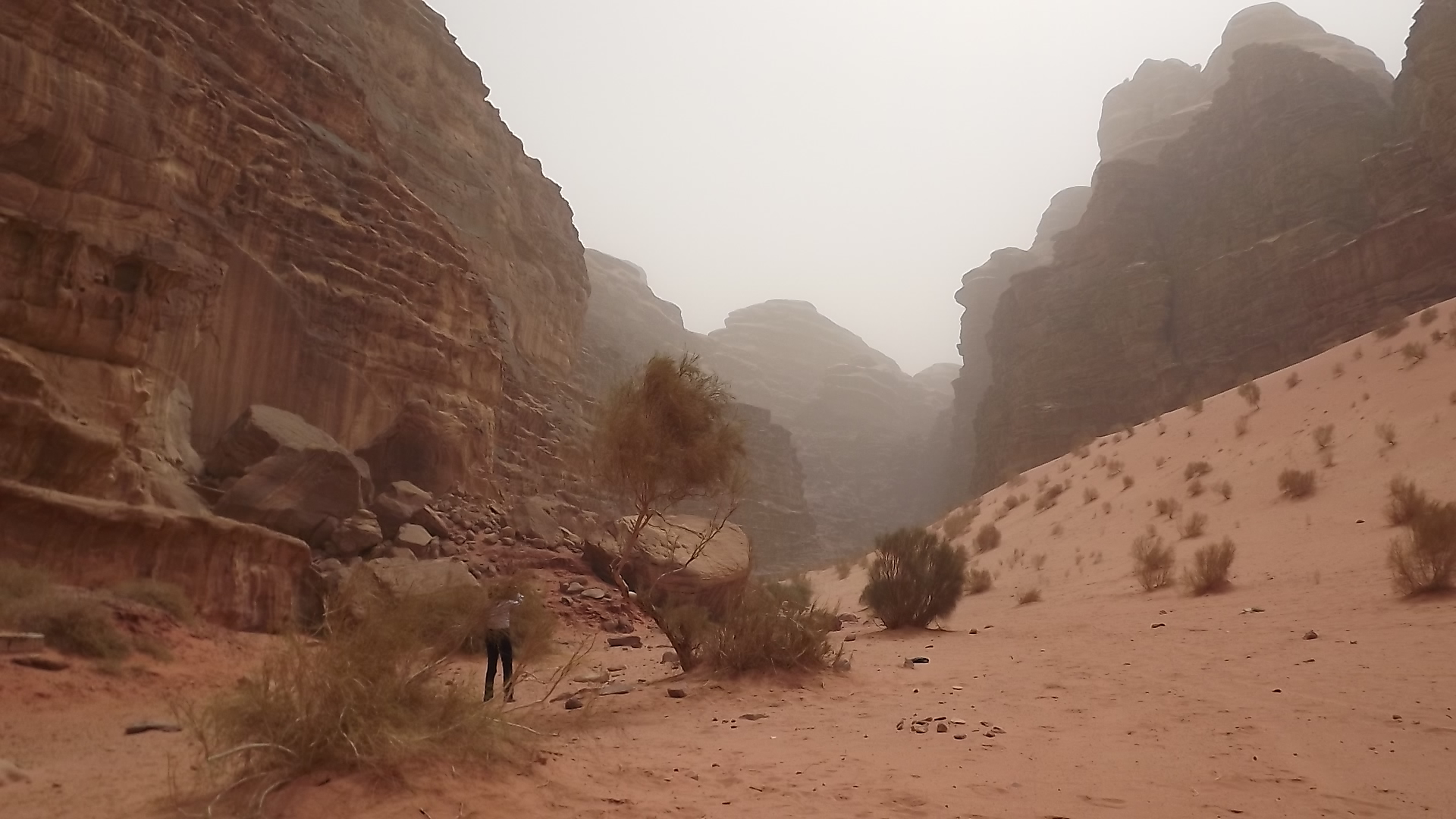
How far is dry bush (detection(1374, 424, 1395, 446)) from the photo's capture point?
45.7 ft

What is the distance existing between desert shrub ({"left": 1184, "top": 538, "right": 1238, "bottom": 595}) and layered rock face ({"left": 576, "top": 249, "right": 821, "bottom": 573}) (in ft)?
101

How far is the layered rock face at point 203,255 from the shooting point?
1102 cm

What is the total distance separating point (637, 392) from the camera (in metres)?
10.0

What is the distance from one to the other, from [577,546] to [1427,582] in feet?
46.4

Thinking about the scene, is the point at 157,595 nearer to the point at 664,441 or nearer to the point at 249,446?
the point at 249,446

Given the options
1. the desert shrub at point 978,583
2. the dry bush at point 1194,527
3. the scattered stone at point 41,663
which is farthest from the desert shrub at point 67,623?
the dry bush at point 1194,527

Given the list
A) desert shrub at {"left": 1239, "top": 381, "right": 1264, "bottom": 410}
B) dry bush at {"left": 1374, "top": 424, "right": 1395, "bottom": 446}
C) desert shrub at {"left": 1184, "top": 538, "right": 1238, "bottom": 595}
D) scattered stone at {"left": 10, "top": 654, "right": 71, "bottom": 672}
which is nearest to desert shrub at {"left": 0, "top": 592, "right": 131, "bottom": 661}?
scattered stone at {"left": 10, "top": 654, "right": 71, "bottom": 672}

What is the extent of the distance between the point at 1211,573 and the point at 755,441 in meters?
56.8

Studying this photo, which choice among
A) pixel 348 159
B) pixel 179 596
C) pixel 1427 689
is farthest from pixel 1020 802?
pixel 348 159

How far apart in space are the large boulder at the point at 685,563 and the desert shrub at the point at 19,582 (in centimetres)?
726

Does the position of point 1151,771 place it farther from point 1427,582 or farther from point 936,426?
point 936,426

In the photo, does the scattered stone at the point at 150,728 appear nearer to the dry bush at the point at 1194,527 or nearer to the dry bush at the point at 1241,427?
the dry bush at the point at 1194,527

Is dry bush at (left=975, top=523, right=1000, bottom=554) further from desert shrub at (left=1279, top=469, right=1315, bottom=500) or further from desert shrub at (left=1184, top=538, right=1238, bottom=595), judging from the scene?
desert shrub at (left=1184, top=538, right=1238, bottom=595)

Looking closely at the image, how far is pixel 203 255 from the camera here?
14156 millimetres
